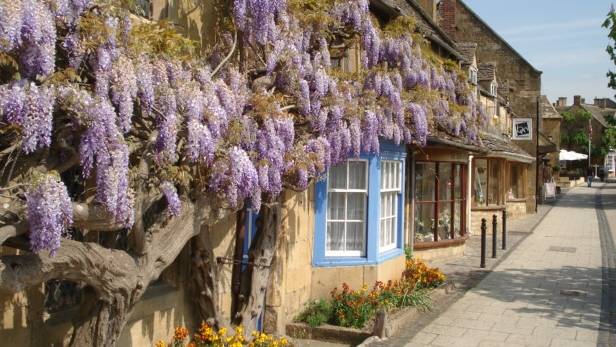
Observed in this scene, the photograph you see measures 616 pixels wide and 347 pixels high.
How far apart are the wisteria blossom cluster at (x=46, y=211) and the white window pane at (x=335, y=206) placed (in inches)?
246

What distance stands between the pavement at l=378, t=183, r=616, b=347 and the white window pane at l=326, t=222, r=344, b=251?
6.07 feet

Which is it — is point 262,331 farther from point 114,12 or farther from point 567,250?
point 567,250

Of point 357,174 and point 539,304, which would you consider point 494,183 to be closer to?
point 539,304

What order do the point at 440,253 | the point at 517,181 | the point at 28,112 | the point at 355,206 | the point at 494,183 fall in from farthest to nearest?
the point at 517,181 < the point at 494,183 < the point at 440,253 < the point at 355,206 < the point at 28,112

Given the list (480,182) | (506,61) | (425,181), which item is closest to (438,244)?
(425,181)

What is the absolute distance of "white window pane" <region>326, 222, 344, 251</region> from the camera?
977 centimetres

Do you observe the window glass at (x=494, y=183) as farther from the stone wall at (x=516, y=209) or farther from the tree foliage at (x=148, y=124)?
the tree foliage at (x=148, y=124)

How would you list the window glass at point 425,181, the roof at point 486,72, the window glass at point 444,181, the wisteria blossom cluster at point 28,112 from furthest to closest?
the roof at point 486,72 → the window glass at point 444,181 → the window glass at point 425,181 → the wisteria blossom cluster at point 28,112

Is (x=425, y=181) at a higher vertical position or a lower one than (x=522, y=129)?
lower

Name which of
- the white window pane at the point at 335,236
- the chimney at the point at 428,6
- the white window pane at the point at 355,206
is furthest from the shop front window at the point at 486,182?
the white window pane at the point at 335,236

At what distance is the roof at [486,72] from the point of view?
27562 millimetres

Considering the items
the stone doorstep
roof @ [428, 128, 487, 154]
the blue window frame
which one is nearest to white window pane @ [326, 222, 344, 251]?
the blue window frame

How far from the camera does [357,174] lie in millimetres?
9992

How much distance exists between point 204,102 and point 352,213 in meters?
4.96
